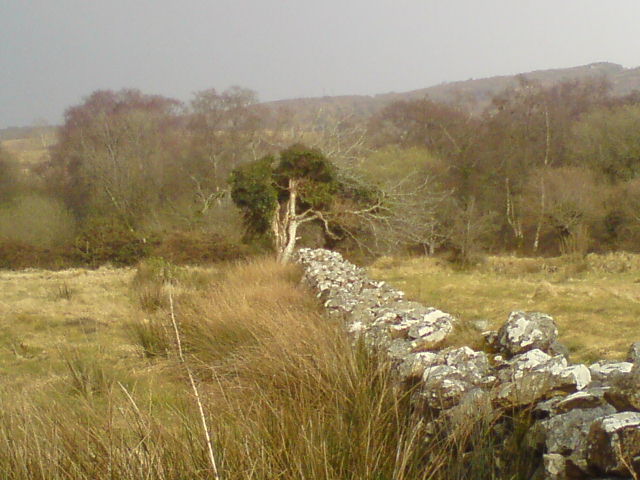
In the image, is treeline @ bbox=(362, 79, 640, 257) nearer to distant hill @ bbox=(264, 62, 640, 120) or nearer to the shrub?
distant hill @ bbox=(264, 62, 640, 120)

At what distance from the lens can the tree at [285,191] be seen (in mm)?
Result: 12594

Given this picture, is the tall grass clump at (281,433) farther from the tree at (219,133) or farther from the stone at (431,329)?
the tree at (219,133)

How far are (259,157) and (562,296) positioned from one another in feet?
49.6

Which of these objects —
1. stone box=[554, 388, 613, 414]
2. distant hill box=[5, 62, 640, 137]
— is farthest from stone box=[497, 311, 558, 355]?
distant hill box=[5, 62, 640, 137]

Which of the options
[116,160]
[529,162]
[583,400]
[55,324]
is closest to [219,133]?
[116,160]

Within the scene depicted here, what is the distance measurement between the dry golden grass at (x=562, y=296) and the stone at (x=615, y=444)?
2.19m

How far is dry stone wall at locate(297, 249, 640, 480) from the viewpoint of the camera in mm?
1669

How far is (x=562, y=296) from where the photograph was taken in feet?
27.6

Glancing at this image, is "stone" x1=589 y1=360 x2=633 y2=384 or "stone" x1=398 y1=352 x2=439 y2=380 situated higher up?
"stone" x1=589 y1=360 x2=633 y2=384

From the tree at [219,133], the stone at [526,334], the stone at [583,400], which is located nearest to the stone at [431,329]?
the stone at [526,334]

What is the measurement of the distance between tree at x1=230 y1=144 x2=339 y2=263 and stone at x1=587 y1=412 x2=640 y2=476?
10.9m

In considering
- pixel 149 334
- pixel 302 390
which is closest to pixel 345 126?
pixel 149 334

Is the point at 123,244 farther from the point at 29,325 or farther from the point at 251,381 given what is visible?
the point at 251,381

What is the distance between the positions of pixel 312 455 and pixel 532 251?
29.0m
